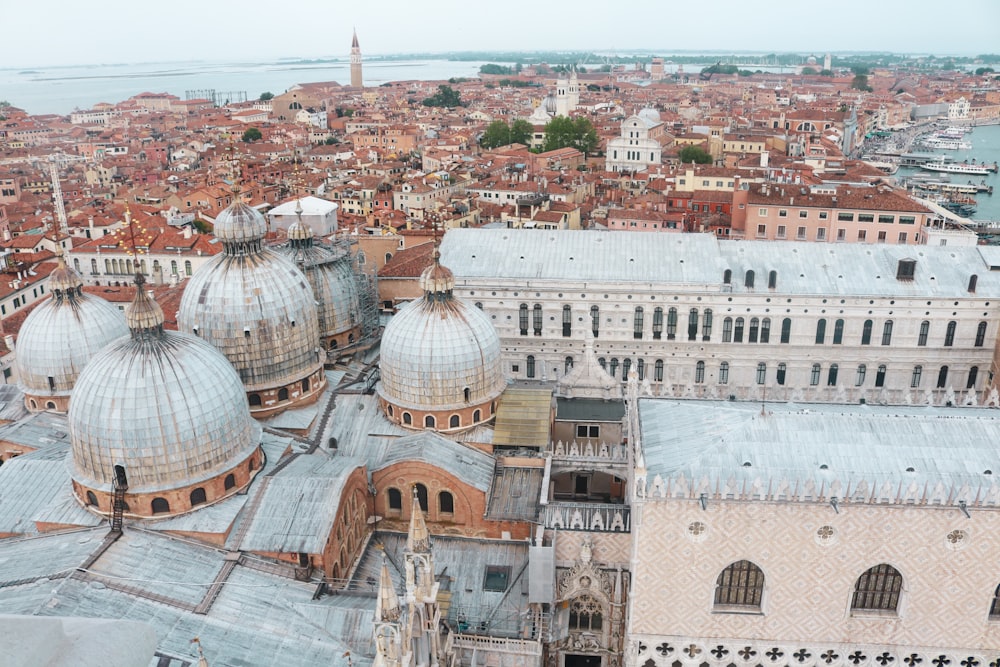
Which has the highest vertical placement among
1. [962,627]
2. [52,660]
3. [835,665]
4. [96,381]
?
[52,660]

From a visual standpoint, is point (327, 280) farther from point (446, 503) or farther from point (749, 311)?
point (749, 311)

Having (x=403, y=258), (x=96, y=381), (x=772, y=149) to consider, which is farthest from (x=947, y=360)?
(x=772, y=149)

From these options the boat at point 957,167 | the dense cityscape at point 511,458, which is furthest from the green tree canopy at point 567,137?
the dense cityscape at point 511,458

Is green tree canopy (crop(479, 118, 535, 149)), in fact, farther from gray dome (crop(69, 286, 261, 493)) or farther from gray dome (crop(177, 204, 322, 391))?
gray dome (crop(69, 286, 261, 493))

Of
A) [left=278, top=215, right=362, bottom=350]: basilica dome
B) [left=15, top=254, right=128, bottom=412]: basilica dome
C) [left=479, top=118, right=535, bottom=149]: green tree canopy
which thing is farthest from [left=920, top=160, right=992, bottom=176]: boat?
[left=15, top=254, right=128, bottom=412]: basilica dome

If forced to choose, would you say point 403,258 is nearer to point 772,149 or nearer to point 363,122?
point 772,149

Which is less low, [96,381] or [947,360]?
A: [96,381]
